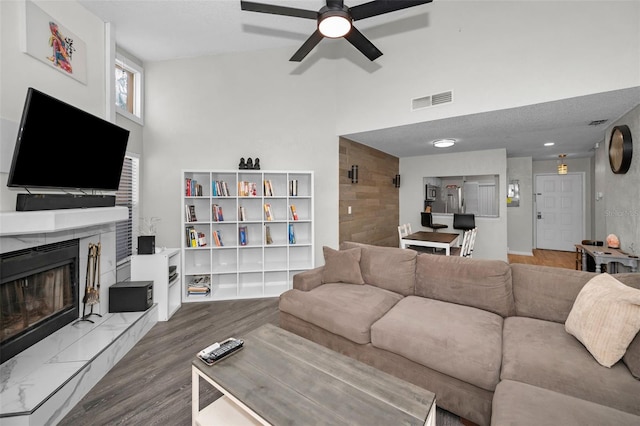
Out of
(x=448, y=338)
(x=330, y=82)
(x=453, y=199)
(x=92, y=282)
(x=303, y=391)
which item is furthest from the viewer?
(x=453, y=199)

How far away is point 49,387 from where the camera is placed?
1.77 metres

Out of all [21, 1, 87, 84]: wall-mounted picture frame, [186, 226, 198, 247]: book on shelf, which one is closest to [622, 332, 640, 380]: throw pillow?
[186, 226, 198, 247]: book on shelf

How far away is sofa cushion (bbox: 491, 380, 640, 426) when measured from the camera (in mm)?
1145

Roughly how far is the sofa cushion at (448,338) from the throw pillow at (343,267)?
0.70m

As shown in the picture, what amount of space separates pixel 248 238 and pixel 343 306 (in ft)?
7.74

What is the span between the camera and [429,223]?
634cm

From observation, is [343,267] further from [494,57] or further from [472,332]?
[494,57]

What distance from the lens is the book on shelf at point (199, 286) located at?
3908mm

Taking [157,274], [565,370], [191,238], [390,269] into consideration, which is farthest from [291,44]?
[565,370]

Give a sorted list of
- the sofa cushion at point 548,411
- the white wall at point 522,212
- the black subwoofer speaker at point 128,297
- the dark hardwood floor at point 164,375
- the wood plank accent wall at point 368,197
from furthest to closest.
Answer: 1. the white wall at point 522,212
2. the wood plank accent wall at point 368,197
3. the black subwoofer speaker at point 128,297
4. the dark hardwood floor at point 164,375
5. the sofa cushion at point 548,411

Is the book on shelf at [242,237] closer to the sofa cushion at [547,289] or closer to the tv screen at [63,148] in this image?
the tv screen at [63,148]

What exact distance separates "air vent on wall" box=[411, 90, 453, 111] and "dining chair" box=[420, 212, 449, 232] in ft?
10.6

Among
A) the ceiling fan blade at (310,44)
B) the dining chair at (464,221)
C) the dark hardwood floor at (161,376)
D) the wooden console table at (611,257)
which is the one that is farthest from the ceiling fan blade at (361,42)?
the dining chair at (464,221)

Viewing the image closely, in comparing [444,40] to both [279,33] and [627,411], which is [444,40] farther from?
[627,411]
